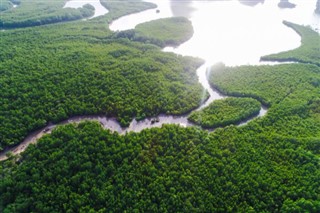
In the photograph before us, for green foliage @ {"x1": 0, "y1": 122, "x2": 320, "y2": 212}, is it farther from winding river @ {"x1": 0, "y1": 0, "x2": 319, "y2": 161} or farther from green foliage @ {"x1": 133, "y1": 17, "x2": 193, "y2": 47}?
green foliage @ {"x1": 133, "y1": 17, "x2": 193, "y2": 47}

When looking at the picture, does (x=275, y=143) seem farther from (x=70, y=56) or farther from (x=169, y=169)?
(x=70, y=56)

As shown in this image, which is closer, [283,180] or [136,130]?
[283,180]

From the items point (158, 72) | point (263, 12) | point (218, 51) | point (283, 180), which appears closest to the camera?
point (283, 180)

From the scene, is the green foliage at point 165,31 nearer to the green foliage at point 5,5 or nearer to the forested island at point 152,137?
the forested island at point 152,137

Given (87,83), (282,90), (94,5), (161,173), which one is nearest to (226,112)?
(282,90)

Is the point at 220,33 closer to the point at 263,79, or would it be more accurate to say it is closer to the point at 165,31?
the point at 165,31

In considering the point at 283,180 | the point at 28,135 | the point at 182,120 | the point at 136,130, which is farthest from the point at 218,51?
the point at 28,135
